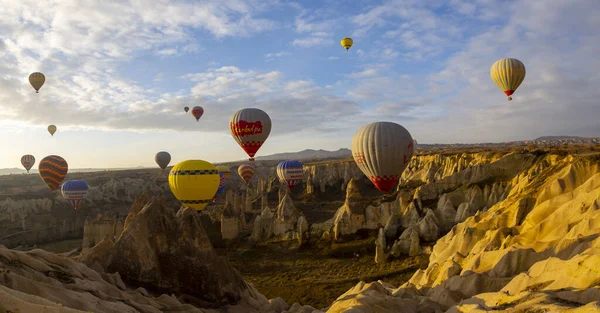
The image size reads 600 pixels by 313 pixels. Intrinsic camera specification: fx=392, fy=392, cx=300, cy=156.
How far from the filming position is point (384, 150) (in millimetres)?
31438

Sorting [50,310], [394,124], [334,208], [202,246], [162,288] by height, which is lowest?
[334,208]

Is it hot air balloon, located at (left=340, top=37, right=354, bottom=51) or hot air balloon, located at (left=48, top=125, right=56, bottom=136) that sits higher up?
hot air balloon, located at (left=340, top=37, right=354, bottom=51)

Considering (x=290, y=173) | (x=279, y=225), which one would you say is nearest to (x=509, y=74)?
(x=279, y=225)

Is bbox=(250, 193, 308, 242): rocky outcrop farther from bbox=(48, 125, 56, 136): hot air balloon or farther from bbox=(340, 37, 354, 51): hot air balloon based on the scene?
bbox=(48, 125, 56, 136): hot air balloon

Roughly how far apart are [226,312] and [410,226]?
24.5 metres

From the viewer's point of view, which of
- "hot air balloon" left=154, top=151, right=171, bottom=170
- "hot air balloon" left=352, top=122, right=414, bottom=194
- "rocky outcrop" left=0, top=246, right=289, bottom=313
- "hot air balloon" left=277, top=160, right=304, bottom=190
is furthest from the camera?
"hot air balloon" left=154, top=151, right=171, bottom=170

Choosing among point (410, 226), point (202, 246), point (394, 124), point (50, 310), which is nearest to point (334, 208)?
point (410, 226)

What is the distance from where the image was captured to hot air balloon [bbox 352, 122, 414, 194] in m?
31.4

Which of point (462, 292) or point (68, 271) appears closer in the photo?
point (68, 271)

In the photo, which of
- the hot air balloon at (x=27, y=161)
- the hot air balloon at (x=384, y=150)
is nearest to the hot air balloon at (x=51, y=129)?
the hot air balloon at (x=27, y=161)

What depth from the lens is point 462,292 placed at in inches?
566

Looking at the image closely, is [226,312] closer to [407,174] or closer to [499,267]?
[499,267]

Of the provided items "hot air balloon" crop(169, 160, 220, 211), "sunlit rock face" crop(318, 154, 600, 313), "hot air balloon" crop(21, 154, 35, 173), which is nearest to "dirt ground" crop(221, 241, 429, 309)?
"sunlit rock face" crop(318, 154, 600, 313)

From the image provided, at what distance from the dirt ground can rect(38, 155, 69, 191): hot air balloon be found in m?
38.9
